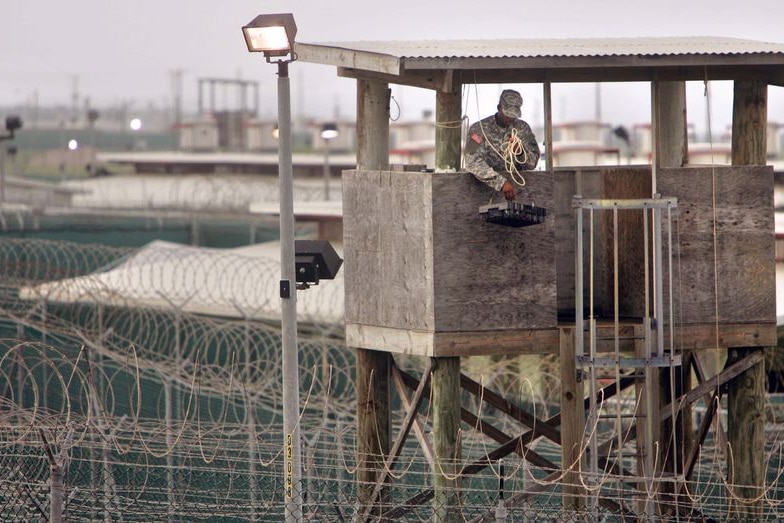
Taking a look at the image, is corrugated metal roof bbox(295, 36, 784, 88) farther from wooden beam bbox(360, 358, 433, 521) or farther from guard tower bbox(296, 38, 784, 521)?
wooden beam bbox(360, 358, 433, 521)

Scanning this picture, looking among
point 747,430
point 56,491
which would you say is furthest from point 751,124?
point 56,491

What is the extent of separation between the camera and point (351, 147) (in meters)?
67.8

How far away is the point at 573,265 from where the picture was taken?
11992mm

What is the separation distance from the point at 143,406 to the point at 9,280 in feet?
15.0

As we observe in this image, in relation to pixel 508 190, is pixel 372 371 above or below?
below

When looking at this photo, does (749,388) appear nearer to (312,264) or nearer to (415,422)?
(415,422)

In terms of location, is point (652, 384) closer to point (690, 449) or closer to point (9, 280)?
point (690, 449)

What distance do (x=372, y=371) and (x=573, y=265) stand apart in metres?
1.62

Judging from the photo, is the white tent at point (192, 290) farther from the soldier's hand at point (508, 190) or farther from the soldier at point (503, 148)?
the soldier's hand at point (508, 190)

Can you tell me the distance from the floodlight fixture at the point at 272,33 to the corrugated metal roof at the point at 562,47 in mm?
717

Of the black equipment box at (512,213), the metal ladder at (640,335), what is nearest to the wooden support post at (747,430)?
the metal ladder at (640,335)

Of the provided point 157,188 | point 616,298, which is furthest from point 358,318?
point 157,188

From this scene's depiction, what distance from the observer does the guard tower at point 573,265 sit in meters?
11.1

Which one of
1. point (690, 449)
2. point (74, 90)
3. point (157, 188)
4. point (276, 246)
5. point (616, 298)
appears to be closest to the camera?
point (616, 298)
